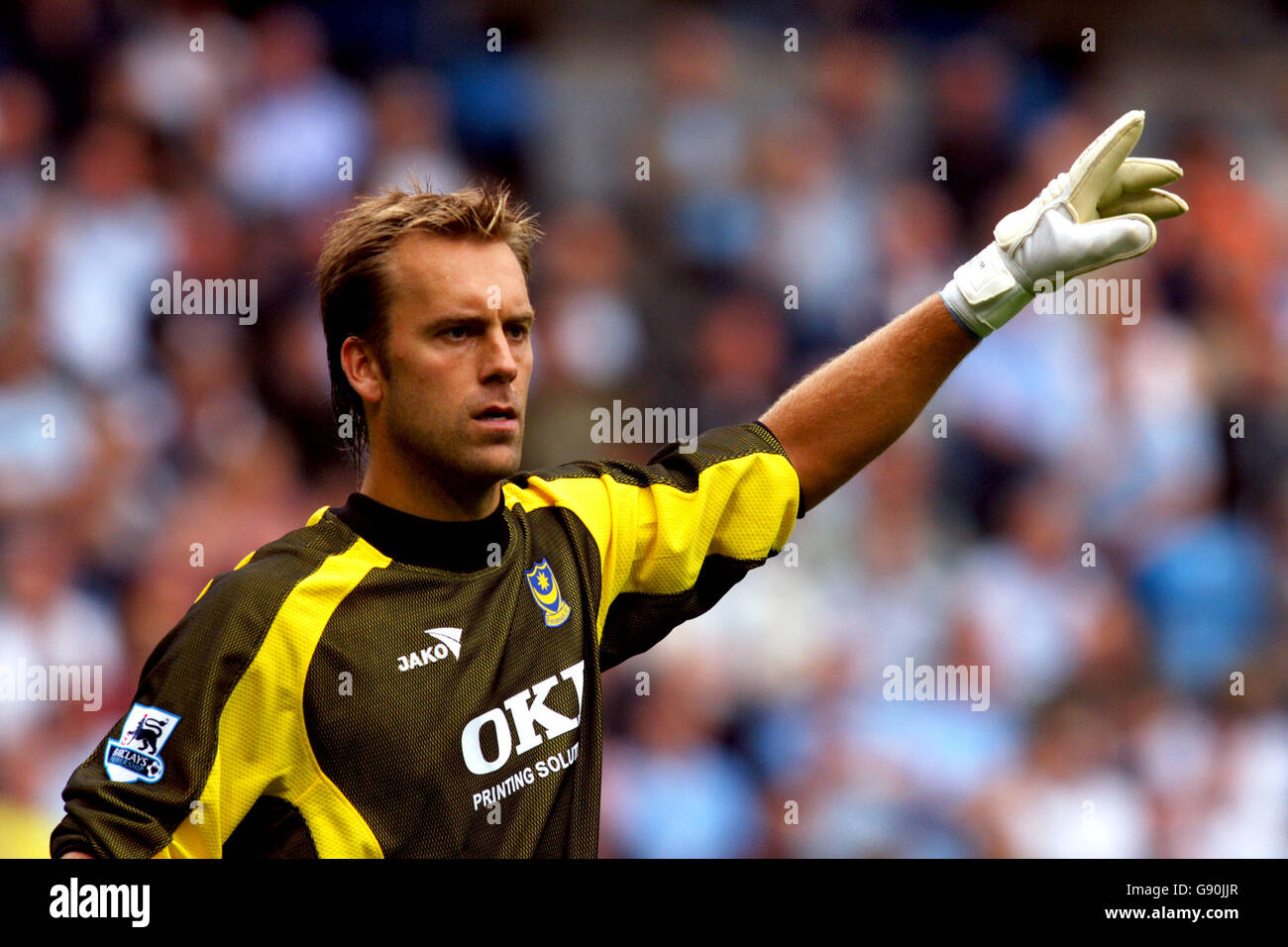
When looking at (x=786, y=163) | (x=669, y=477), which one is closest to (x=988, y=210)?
(x=786, y=163)

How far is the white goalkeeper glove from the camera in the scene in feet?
10.5

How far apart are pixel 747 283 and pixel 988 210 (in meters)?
1.31

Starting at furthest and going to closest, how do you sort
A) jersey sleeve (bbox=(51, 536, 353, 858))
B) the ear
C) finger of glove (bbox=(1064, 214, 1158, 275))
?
finger of glove (bbox=(1064, 214, 1158, 275)), the ear, jersey sleeve (bbox=(51, 536, 353, 858))

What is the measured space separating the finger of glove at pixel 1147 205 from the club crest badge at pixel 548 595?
4.51 ft

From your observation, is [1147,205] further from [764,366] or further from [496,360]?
[764,366]

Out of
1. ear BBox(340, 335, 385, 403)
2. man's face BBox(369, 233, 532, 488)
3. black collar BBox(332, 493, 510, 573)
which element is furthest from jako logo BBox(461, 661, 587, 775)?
ear BBox(340, 335, 385, 403)

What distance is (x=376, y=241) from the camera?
301 centimetres

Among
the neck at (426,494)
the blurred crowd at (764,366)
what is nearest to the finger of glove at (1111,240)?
the neck at (426,494)

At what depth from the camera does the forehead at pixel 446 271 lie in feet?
9.75

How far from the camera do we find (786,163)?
7.93 metres

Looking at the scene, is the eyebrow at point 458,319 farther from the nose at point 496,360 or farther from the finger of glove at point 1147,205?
the finger of glove at point 1147,205

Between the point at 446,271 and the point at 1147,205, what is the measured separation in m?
1.45

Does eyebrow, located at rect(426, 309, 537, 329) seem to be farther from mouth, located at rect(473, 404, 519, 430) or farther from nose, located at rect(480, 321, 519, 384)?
mouth, located at rect(473, 404, 519, 430)

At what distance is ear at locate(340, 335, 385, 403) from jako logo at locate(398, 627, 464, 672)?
470 millimetres
